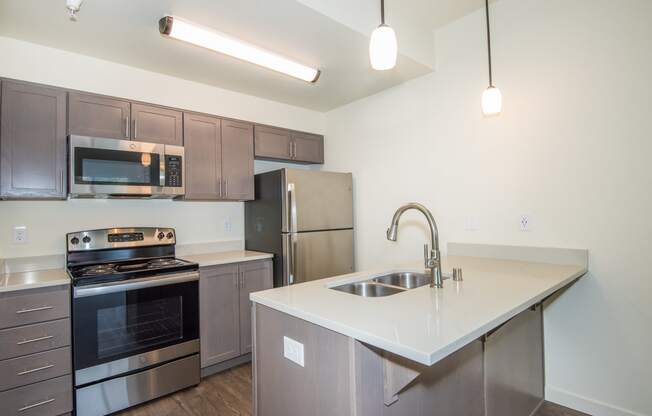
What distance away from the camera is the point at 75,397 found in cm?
204

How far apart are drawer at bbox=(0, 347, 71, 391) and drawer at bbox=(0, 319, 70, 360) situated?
0.11 ft

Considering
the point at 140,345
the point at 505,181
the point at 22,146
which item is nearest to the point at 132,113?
the point at 22,146

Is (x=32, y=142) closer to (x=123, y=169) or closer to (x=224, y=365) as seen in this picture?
(x=123, y=169)

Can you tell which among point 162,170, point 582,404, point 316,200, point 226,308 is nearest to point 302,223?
point 316,200

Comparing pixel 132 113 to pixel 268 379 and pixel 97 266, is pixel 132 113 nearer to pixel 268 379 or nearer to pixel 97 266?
pixel 97 266

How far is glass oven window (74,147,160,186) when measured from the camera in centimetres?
228

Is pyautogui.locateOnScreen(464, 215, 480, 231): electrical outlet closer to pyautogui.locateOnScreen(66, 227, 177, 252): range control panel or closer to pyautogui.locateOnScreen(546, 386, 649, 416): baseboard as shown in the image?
pyautogui.locateOnScreen(546, 386, 649, 416): baseboard

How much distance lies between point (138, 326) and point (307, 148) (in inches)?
90.4

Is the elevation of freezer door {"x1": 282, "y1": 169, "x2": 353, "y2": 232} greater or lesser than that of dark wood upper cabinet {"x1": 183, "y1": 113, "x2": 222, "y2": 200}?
lesser

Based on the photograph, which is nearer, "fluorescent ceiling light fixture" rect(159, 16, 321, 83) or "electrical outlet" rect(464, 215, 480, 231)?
"fluorescent ceiling light fixture" rect(159, 16, 321, 83)

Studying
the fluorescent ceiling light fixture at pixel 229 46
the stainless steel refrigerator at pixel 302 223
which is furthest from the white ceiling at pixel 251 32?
the stainless steel refrigerator at pixel 302 223

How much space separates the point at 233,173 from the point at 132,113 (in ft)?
2.98

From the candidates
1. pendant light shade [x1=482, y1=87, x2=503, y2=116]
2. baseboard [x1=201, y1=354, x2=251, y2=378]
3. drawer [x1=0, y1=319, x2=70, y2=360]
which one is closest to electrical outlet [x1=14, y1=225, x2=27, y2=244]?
drawer [x1=0, y1=319, x2=70, y2=360]

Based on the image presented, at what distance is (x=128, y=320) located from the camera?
2244mm
